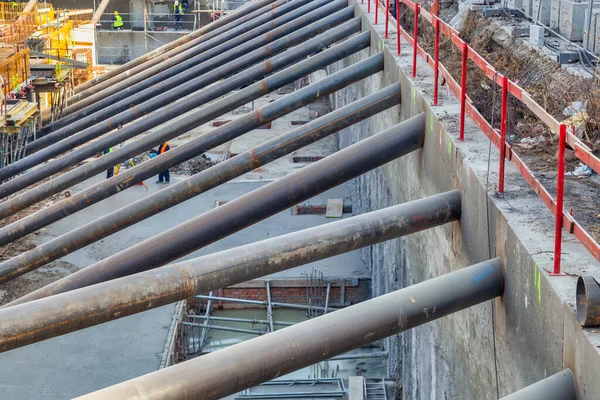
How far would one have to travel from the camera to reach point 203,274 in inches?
224

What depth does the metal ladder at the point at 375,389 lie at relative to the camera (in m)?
12.0

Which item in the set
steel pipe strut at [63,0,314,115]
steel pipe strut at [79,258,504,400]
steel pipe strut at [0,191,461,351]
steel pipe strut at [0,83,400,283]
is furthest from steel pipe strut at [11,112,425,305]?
steel pipe strut at [63,0,314,115]

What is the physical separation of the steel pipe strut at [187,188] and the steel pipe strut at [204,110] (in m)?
1.26

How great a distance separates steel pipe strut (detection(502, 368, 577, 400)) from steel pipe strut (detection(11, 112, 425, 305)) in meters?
3.26

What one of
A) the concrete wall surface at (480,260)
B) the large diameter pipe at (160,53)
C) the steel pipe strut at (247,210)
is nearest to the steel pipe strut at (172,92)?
the large diameter pipe at (160,53)

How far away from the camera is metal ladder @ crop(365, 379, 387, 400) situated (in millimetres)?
11984

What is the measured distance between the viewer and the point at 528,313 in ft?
16.8

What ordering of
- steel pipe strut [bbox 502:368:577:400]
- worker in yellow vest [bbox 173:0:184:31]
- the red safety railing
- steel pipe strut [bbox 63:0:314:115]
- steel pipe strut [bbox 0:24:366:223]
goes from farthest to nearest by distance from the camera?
worker in yellow vest [bbox 173:0:184:31], steel pipe strut [bbox 63:0:314:115], steel pipe strut [bbox 0:24:366:223], the red safety railing, steel pipe strut [bbox 502:368:577:400]

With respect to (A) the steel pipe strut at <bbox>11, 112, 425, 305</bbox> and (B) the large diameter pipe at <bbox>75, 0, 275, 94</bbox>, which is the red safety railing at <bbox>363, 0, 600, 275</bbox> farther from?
(B) the large diameter pipe at <bbox>75, 0, 275, 94</bbox>

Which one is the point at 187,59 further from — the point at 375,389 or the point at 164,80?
the point at 375,389

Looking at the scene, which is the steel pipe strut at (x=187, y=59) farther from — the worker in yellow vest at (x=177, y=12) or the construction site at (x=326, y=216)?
the worker in yellow vest at (x=177, y=12)

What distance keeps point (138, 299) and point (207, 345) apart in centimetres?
967

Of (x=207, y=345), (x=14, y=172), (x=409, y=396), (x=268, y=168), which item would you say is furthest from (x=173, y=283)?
(x=268, y=168)

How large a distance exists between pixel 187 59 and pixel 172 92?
119 inches
